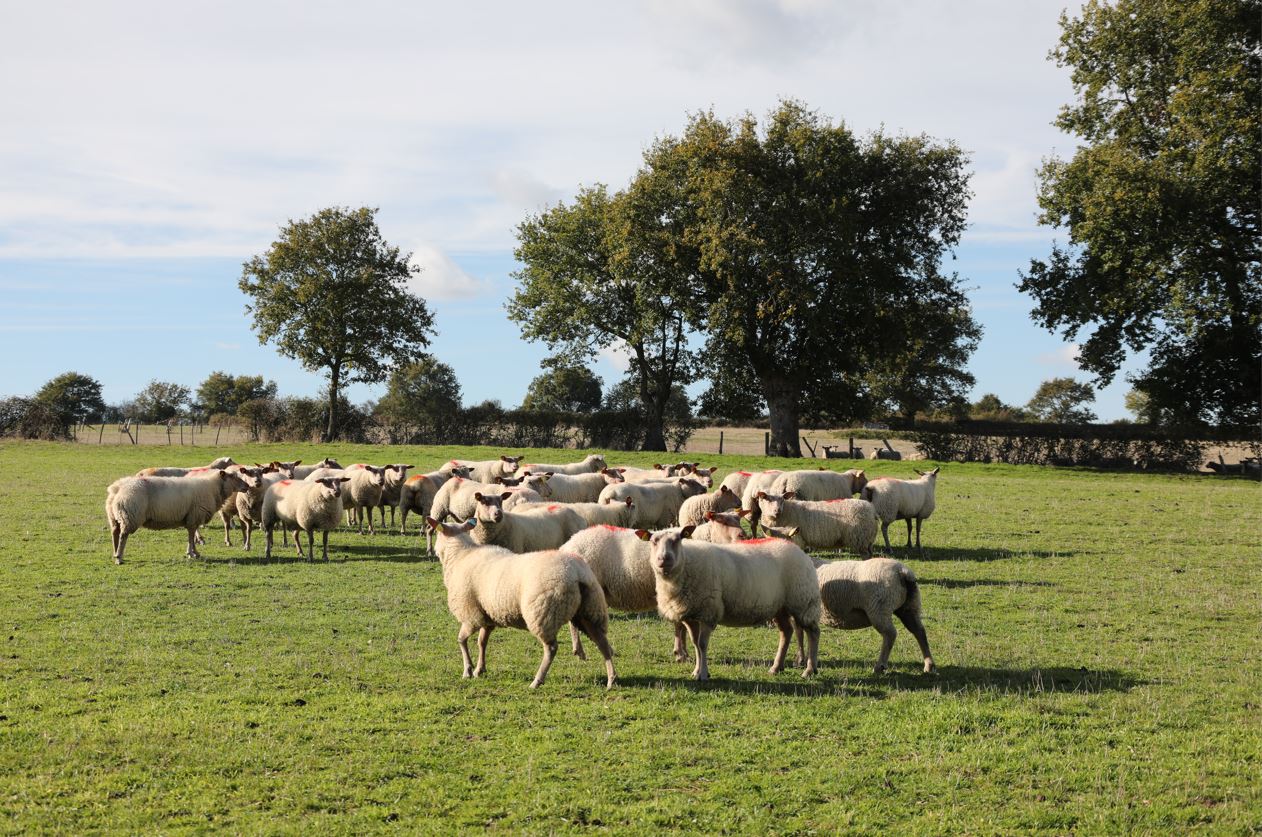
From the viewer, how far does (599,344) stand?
59.9 meters

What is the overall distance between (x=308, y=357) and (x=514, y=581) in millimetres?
59586

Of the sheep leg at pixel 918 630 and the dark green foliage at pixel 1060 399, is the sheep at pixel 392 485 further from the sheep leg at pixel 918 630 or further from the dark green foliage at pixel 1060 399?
the dark green foliage at pixel 1060 399

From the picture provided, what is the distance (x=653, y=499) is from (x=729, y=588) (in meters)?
8.94

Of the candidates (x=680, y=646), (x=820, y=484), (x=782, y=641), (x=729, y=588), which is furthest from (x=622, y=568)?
(x=820, y=484)

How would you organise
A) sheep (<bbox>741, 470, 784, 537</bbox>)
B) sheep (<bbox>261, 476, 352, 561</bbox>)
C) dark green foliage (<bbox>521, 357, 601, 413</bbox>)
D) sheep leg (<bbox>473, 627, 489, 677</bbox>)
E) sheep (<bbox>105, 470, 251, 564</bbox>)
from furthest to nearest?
dark green foliage (<bbox>521, 357, 601, 413</bbox>), sheep (<bbox>741, 470, 784, 537</bbox>), sheep (<bbox>261, 476, 352, 561</bbox>), sheep (<bbox>105, 470, 251, 564</bbox>), sheep leg (<bbox>473, 627, 489, 677</bbox>)

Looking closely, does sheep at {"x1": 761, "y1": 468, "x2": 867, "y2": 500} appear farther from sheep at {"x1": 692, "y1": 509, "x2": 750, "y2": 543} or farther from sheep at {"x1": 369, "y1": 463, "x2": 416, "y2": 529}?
sheep at {"x1": 369, "y1": 463, "x2": 416, "y2": 529}

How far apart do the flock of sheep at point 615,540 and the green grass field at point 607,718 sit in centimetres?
63

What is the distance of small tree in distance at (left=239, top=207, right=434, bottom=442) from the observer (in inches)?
2608

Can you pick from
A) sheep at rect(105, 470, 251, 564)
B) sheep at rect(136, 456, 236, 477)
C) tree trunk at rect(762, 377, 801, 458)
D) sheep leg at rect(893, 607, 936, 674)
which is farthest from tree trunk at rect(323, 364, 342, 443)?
sheep leg at rect(893, 607, 936, 674)

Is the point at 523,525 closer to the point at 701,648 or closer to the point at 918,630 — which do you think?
the point at 701,648

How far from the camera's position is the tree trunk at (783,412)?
51750 millimetres

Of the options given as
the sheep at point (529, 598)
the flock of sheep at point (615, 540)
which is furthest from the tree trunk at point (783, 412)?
the sheep at point (529, 598)

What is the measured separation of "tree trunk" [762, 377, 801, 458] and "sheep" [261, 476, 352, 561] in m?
34.3

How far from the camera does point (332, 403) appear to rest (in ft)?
209
